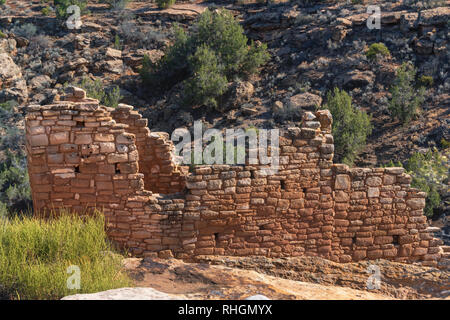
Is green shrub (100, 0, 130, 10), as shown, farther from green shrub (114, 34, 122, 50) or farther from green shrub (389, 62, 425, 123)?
green shrub (389, 62, 425, 123)

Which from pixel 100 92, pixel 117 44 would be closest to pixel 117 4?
pixel 117 44

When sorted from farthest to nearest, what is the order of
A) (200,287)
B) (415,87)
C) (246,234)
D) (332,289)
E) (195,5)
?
(195,5) → (415,87) → (246,234) → (332,289) → (200,287)

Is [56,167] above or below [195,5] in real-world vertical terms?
below

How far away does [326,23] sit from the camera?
26.2 meters

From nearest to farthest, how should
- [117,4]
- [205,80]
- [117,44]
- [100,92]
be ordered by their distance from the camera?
[100,92] < [205,80] < [117,44] < [117,4]

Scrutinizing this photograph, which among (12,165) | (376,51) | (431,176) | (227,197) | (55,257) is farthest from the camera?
(376,51)

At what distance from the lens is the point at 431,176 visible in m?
14.2

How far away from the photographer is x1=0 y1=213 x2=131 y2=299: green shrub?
5852 millimetres

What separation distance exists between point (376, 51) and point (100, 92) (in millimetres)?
11628

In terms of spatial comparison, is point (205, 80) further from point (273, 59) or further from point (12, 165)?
point (12, 165)

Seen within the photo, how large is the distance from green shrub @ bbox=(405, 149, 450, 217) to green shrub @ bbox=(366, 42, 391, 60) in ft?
26.2
